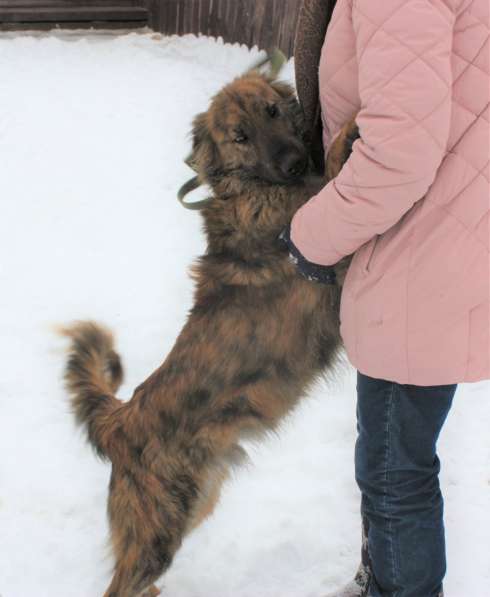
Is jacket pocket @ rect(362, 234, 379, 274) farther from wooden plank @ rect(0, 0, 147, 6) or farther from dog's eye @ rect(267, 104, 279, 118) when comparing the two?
wooden plank @ rect(0, 0, 147, 6)

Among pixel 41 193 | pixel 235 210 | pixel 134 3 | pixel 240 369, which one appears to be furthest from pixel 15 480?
pixel 134 3

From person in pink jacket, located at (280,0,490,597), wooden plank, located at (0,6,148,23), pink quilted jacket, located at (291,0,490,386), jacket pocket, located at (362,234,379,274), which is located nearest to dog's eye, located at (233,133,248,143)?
person in pink jacket, located at (280,0,490,597)

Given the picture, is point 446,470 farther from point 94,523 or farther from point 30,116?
point 30,116

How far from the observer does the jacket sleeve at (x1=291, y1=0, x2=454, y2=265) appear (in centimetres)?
128

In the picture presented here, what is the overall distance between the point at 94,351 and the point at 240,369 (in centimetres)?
58

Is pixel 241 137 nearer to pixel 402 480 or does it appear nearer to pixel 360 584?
pixel 402 480

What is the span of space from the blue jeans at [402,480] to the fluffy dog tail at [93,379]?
2.80 ft

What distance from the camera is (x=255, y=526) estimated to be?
2.72m

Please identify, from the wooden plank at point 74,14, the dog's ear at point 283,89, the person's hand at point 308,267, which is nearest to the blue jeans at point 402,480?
the person's hand at point 308,267

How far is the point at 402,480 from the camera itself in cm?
178

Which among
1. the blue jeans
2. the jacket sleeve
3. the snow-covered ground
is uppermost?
the jacket sleeve

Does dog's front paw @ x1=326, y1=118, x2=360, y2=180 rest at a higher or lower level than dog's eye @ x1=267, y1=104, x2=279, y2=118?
higher

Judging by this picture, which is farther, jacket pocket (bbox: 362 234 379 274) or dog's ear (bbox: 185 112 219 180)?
dog's ear (bbox: 185 112 219 180)

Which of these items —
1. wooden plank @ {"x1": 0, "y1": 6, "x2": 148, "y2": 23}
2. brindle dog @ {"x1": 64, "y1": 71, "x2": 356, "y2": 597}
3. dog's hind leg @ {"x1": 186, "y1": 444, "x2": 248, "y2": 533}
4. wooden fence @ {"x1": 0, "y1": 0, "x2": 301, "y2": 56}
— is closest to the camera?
brindle dog @ {"x1": 64, "y1": 71, "x2": 356, "y2": 597}
